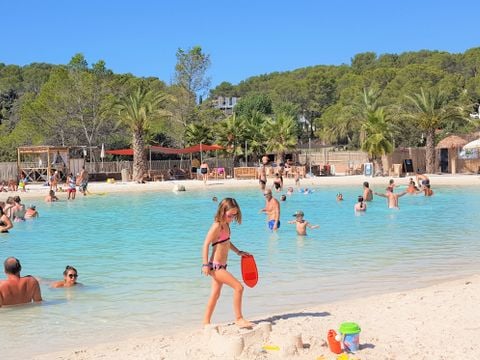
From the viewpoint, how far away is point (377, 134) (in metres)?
37.2

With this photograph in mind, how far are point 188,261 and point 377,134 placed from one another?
28.0 metres

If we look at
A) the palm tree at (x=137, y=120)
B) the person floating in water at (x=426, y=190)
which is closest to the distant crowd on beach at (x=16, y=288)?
the person floating in water at (x=426, y=190)

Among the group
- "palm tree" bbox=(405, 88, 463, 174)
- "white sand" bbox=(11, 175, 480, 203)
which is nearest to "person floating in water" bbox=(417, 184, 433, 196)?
"white sand" bbox=(11, 175, 480, 203)

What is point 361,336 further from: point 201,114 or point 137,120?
point 201,114

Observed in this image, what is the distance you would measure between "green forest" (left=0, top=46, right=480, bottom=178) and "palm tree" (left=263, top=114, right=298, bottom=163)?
0.07 m

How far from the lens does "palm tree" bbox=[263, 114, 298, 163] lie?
1690 inches

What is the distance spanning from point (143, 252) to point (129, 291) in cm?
382

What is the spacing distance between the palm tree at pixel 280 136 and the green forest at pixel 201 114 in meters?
0.07

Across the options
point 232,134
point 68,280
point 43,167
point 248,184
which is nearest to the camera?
point 68,280

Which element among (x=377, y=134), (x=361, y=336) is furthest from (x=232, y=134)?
(x=361, y=336)

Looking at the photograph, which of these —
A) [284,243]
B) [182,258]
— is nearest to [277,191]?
[284,243]

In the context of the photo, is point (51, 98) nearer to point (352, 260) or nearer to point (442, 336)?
point (352, 260)

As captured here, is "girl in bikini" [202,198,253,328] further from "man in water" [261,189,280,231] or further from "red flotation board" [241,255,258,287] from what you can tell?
"man in water" [261,189,280,231]

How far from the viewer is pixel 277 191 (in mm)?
29688
